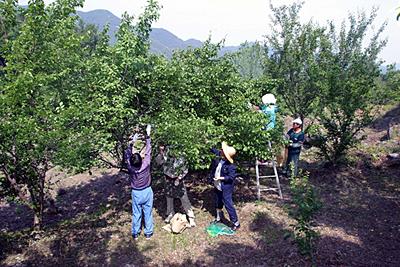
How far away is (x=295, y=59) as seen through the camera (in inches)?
460

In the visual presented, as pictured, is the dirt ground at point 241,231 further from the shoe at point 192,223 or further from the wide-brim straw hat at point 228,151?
the wide-brim straw hat at point 228,151

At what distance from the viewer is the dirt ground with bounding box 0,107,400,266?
636cm

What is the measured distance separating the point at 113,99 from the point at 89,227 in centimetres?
340

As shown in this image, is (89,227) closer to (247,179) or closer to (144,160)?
(144,160)

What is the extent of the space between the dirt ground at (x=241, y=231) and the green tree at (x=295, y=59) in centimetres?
270

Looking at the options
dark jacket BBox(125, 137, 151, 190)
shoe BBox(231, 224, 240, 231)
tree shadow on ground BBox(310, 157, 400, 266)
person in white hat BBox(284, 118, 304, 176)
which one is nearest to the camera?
tree shadow on ground BBox(310, 157, 400, 266)

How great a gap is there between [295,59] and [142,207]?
295 inches

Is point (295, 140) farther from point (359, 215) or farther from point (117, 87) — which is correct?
point (117, 87)

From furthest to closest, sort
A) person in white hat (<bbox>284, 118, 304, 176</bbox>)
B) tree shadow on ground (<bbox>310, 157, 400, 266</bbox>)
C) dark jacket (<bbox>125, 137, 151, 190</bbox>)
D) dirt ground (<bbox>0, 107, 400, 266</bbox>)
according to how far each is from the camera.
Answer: person in white hat (<bbox>284, 118, 304, 176</bbox>) → dark jacket (<bbox>125, 137, 151, 190</bbox>) → dirt ground (<bbox>0, 107, 400, 266</bbox>) → tree shadow on ground (<bbox>310, 157, 400, 266</bbox>)

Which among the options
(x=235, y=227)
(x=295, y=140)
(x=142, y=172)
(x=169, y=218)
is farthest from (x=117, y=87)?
(x=295, y=140)

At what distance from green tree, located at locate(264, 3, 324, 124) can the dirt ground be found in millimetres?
2699

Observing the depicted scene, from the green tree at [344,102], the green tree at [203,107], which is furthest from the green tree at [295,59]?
the green tree at [203,107]

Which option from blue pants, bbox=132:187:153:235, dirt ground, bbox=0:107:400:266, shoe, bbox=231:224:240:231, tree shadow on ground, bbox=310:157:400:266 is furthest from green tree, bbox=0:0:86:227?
tree shadow on ground, bbox=310:157:400:266

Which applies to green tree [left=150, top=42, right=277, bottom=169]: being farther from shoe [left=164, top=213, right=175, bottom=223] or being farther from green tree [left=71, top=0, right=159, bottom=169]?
shoe [left=164, top=213, right=175, bottom=223]
